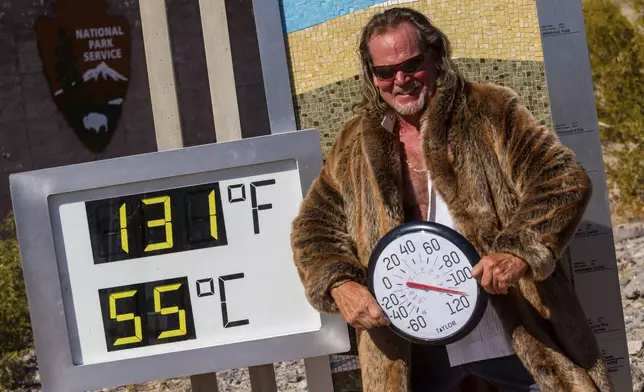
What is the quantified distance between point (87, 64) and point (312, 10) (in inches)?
242

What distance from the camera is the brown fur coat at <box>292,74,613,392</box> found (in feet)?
10.8

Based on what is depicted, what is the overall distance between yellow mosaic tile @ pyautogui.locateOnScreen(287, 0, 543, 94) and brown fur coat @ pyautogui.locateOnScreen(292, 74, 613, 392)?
673 millimetres

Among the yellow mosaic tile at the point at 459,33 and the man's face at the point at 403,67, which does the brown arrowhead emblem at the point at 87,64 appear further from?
the man's face at the point at 403,67

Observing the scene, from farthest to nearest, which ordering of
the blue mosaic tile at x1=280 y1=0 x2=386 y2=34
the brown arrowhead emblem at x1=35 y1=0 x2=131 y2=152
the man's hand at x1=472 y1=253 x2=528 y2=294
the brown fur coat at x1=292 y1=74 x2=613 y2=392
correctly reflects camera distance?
1. the brown arrowhead emblem at x1=35 y1=0 x2=131 y2=152
2. the blue mosaic tile at x1=280 y1=0 x2=386 y2=34
3. the brown fur coat at x1=292 y1=74 x2=613 y2=392
4. the man's hand at x1=472 y1=253 x2=528 y2=294

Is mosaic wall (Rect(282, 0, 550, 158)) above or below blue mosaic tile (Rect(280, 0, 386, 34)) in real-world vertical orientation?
below

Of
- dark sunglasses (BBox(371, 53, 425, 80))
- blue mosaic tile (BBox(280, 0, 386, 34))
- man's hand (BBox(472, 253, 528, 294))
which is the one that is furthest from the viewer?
blue mosaic tile (BBox(280, 0, 386, 34))

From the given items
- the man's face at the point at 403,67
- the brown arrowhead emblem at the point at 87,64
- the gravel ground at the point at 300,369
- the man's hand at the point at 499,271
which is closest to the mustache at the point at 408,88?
the man's face at the point at 403,67

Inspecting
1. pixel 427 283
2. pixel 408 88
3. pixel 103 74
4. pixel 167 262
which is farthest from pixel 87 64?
pixel 427 283

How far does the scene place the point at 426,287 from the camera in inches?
132

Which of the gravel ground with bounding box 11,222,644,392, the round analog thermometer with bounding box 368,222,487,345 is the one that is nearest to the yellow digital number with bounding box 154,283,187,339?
the round analog thermometer with bounding box 368,222,487,345

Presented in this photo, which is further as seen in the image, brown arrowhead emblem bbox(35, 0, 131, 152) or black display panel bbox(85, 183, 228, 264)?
brown arrowhead emblem bbox(35, 0, 131, 152)

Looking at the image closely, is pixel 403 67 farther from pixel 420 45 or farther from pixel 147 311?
pixel 147 311

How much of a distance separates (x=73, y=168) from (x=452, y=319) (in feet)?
5.09

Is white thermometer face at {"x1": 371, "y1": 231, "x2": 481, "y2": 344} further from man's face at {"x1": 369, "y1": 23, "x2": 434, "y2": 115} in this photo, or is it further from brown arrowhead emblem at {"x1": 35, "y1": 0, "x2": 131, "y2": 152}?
brown arrowhead emblem at {"x1": 35, "y1": 0, "x2": 131, "y2": 152}
